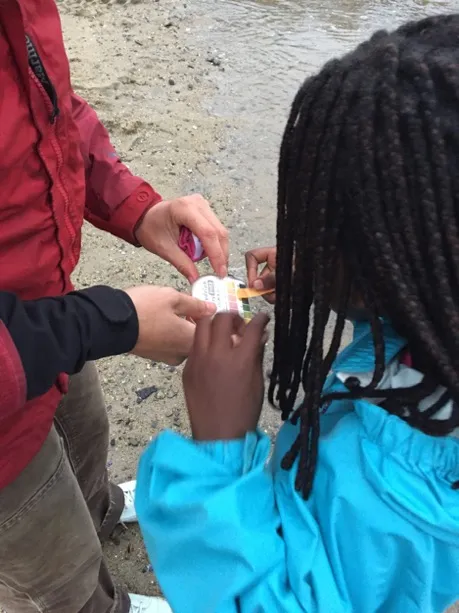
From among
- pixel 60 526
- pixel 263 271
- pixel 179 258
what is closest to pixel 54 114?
pixel 179 258

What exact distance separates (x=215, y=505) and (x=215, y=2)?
19.3 feet

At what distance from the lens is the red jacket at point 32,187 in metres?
1.05

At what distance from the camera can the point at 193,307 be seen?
1.31 m

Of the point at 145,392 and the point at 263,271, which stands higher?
the point at 263,271

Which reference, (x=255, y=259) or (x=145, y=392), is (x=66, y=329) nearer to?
(x=255, y=259)

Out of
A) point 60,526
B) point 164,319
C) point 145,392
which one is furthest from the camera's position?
point 145,392

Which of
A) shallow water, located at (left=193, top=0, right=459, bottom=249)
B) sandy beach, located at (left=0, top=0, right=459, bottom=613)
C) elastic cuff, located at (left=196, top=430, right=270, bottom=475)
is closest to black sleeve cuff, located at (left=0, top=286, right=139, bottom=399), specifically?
elastic cuff, located at (left=196, top=430, right=270, bottom=475)

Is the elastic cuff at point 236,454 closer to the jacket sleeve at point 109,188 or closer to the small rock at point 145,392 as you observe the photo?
the jacket sleeve at point 109,188

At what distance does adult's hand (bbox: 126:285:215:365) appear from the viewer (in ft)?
4.01

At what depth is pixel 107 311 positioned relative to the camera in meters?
1.14

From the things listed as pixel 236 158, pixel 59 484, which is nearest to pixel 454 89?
pixel 59 484

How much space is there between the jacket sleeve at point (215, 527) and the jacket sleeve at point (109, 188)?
721 millimetres

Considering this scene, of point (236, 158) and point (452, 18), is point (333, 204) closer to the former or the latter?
point (452, 18)

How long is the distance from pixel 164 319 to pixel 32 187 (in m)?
0.35
